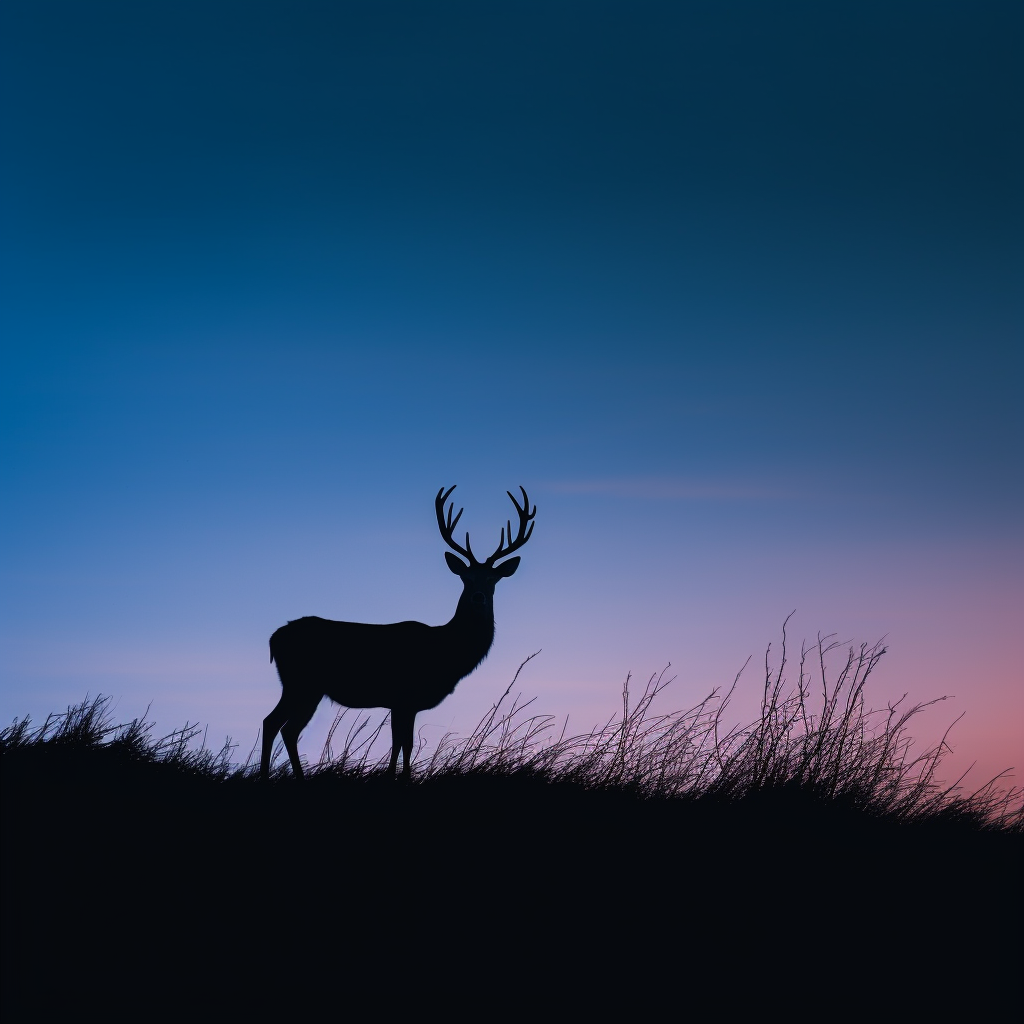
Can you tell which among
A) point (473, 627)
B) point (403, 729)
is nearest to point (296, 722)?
point (403, 729)

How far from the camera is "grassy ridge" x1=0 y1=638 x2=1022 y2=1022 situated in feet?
16.5

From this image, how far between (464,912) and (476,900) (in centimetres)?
15

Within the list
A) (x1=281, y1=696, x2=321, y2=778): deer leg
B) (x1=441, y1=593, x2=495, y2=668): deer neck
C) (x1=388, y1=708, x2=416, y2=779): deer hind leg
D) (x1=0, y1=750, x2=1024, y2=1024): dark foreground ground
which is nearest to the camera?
(x1=0, y1=750, x2=1024, y2=1024): dark foreground ground

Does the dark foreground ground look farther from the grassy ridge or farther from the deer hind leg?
the deer hind leg

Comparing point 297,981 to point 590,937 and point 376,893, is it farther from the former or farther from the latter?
point 590,937

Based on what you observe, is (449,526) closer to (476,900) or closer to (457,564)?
(457,564)

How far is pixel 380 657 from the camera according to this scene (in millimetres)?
10289

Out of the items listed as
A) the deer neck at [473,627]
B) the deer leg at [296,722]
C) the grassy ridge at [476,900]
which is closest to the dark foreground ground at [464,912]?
the grassy ridge at [476,900]

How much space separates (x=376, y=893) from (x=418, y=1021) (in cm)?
106

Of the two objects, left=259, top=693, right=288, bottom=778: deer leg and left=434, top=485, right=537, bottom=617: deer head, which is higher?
left=434, top=485, right=537, bottom=617: deer head

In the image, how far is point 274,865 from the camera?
591 centimetres

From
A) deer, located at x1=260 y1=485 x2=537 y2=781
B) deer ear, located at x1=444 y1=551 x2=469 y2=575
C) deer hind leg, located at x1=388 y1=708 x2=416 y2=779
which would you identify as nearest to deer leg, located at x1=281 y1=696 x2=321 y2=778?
deer, located at x1=260 y1=485 x2=537 y2=781

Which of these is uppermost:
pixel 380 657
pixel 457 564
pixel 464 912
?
pixel 457 564

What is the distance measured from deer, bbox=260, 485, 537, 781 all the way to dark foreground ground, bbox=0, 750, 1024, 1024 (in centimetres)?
256
